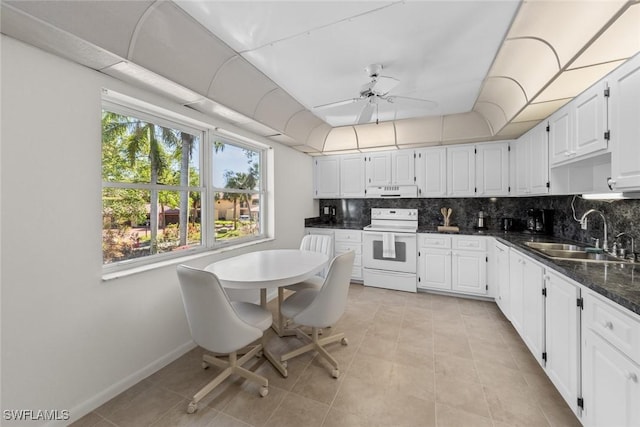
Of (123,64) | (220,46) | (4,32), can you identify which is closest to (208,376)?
(123,64)

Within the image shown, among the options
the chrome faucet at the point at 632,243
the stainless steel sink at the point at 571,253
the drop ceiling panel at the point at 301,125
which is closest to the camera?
the chrome faucet at the point at 632,243

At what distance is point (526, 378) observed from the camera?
2.03m

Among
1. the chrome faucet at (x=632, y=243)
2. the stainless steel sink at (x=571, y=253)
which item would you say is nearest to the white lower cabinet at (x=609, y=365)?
the stainless steel sink at (x=571, y=253)

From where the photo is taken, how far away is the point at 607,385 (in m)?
1.28

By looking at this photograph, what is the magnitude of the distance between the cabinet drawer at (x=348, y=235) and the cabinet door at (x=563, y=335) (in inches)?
106

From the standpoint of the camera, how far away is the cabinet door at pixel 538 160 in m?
2.70

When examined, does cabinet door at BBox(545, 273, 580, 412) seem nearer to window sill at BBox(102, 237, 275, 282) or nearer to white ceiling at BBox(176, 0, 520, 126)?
white ceiling at BBox(176, 0, 520, 126)

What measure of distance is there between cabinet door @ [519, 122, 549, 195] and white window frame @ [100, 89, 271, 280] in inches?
134

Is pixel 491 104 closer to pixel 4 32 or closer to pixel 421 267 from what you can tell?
pixel 421 267

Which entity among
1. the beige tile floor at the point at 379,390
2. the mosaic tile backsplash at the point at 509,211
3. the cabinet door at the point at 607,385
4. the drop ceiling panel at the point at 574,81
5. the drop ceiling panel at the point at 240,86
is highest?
the drop ceiling panel at the point at 240,86

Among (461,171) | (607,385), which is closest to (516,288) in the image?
(607,385)

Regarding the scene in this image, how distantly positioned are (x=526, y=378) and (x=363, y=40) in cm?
299

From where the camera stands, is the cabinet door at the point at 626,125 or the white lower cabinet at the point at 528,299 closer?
the cabinet door at the point at 626,125

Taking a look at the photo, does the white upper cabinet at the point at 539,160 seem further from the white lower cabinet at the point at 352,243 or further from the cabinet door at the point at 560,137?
the white lower cabinet at the point at 352,243
